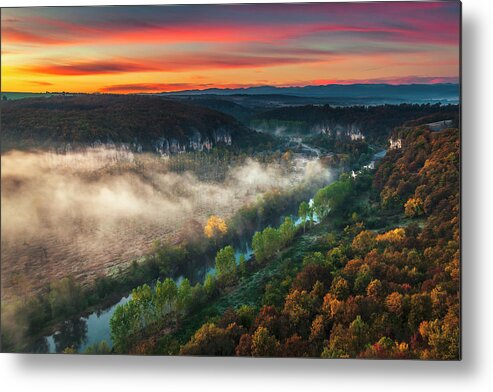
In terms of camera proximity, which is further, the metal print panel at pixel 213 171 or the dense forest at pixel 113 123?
the dense forest at pixel 113 123

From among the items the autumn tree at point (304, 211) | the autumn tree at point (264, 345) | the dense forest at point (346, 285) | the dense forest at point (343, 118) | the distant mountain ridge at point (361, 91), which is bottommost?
the autumn tree at point (264, 345)

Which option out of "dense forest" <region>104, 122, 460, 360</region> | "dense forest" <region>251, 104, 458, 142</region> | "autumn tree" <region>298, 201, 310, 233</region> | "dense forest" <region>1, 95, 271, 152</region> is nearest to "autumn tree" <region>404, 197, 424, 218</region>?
"dense forest" <region>104, 122, 460, 360</region>

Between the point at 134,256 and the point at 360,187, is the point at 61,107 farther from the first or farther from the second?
the point at 360,187

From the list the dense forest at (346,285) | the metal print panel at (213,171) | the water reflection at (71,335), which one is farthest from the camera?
the water reflection at (71,335)

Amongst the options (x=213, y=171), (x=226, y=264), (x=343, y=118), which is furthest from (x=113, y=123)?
(x=343, y=118)

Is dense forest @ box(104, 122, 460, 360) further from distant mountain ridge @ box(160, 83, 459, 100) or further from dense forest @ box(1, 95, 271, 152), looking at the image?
dense forest @ box(1, 95, 271, 152)

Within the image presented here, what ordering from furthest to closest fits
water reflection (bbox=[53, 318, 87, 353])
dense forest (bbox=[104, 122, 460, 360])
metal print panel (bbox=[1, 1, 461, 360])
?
water reflection (bbox=[53, 318, 87, 353]) < metal print panel (bbox=[1, 1, 461, 360]) < dense forest (bbox=[104, 122, 460, 360])

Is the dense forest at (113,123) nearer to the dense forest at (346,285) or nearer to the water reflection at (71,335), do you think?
the dense forest at (346,285)

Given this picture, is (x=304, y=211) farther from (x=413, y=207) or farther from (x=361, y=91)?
(x=361, y=91)

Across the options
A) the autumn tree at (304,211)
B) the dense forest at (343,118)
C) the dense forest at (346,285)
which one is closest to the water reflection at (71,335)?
the dense forest at (346,285)
